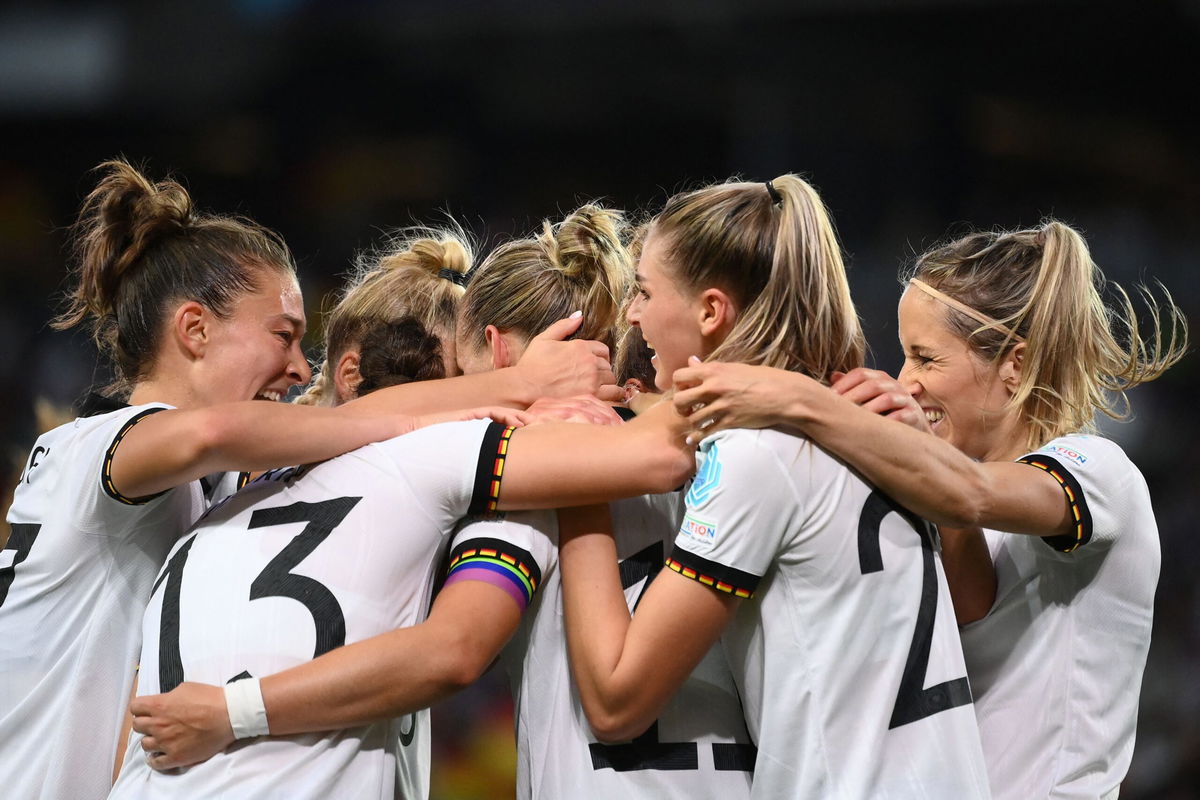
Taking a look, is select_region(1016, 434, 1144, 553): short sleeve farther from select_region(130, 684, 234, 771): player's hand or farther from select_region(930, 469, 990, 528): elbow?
select_region(130, 684, 234, 771): player's hand

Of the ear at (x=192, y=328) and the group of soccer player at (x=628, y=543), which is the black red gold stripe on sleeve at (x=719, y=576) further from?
the ear at (x=192, y=328)

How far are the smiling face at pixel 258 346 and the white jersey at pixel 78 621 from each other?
0.24m

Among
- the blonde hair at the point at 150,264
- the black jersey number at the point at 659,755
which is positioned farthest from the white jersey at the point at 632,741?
the blonde hair at the point at 150,264

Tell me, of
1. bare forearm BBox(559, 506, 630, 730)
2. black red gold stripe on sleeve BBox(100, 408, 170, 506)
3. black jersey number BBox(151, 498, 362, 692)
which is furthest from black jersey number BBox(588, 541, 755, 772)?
black red gold stripe on sleeve BBox(100, 408, 170, 506)

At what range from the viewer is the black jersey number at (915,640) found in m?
1.78

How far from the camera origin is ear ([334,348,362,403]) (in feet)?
8.89

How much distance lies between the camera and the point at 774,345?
6.31 feet

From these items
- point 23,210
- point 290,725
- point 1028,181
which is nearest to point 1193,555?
point 1028,181

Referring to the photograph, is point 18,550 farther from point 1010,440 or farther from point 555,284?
point 1010,440

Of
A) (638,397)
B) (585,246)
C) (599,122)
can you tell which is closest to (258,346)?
(585,246)

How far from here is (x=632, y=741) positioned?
1896 millimetres

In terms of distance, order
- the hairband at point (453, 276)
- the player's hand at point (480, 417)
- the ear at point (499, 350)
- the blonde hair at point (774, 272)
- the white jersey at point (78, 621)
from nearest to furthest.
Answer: the blonde hair at point (774, 272) < the player's hand at point (480, 417) < the white jersey at point (78, 621) < the ear at point (499, 350) < the hairband at point (453, 276)

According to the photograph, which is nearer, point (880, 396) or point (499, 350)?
point (880, 396)

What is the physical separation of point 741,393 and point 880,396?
0.29 m
